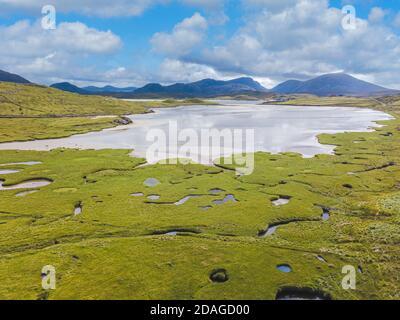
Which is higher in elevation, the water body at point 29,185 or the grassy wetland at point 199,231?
the water body at point 29,185

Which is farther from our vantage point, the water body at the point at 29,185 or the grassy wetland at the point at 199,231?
the water body at the point at 29,185

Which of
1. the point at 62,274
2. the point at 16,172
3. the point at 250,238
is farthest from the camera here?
the point at 16,172

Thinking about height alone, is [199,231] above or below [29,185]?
below

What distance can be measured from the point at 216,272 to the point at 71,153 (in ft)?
237

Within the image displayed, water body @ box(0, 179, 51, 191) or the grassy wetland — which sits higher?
water body @ box(0, 179, 51, 191)

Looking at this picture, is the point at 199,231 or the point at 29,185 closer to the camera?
the point at 199,231

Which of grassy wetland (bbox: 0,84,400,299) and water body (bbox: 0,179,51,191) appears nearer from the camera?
grassy wetland (bbox: 0,84,400,299)

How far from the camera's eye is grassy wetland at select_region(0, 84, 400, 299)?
97.3 ft

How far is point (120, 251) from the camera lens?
116 feet

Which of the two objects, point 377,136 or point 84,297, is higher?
point 377,136

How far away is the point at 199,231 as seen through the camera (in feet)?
134

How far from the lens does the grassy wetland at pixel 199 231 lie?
1168 inches
